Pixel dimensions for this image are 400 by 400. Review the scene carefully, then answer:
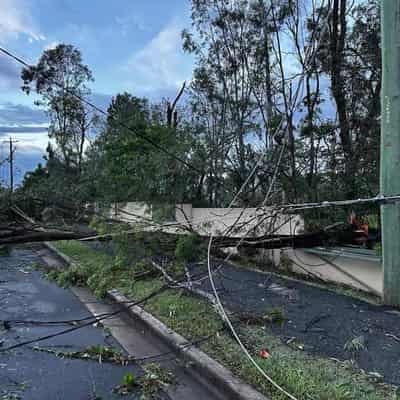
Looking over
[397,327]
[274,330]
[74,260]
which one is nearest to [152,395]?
[274,330]

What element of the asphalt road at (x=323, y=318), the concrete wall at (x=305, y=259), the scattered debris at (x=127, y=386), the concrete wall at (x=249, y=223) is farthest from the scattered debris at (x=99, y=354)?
the concrete wall at (x=305, y=259)

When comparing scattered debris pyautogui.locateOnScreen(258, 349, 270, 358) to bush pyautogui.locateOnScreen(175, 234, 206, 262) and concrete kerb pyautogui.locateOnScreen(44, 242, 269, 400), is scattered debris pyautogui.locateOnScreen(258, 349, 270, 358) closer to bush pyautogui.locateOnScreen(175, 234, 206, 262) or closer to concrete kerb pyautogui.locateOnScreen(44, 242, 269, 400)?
concrete kerb pyautogui.locateOnScreen(44, 242, 269, 400)

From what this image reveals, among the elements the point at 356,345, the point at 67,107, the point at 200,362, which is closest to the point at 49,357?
the point at 200,362

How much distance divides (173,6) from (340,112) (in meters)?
4.99

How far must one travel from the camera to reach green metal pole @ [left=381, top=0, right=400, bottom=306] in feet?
15.5

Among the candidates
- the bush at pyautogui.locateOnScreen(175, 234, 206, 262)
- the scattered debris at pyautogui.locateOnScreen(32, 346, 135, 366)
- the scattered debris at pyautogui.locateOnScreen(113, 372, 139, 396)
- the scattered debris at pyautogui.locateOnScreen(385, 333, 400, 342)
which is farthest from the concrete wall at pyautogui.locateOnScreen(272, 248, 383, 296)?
the scattered debris at pyautogui.locateOnScreen(113, 372, 139, 396)

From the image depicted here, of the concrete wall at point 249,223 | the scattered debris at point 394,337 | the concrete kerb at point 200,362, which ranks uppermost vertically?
the concrete wall at point 249,223

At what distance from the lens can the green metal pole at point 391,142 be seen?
4.72 m

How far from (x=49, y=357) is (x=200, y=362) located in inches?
63.6

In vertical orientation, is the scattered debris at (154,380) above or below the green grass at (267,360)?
below

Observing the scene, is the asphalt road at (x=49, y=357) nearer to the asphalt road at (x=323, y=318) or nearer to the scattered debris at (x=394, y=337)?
the asphalt road at (x=323, y=318)

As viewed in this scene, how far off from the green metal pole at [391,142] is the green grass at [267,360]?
1.76m

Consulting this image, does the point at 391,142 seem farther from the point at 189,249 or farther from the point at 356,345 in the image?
the point at 189,249

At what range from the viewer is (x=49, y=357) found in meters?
4.06
